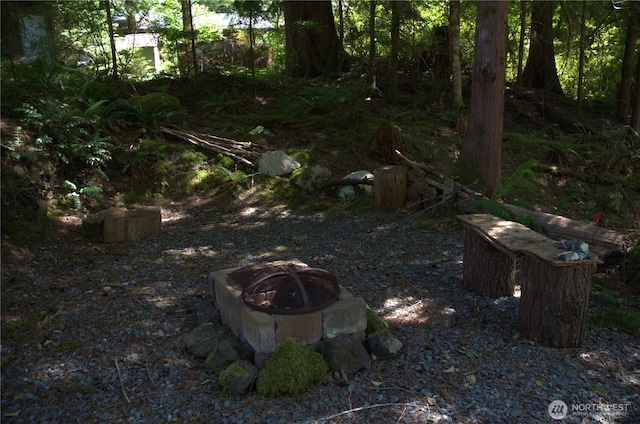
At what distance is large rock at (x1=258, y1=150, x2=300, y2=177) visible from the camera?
33.3 ft

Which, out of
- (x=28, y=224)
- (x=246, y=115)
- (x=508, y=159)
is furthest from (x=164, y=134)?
(x=508, y=159)

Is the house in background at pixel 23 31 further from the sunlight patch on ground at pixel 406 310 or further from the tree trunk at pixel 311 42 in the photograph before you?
the sunlight patch on ground at pixel 406 310

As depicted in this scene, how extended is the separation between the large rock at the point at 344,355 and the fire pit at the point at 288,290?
1.02 feet

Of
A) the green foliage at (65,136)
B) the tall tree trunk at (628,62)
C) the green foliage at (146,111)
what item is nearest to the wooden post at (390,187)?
the green foliage at (65,136)

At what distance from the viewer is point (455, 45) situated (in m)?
12.6

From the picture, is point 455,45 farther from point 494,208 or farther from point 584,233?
point 584,233

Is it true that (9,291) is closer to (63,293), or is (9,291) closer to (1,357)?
(63,293)

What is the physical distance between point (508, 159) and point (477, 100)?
3997 millimetres

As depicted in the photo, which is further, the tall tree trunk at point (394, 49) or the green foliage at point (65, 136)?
the tall tree trunk at point (394, 49)

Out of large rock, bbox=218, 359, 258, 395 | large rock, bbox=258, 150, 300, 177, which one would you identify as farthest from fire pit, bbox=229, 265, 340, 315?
large rock, bbox=258, 150, 300, 177

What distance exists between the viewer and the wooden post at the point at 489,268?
538 cm

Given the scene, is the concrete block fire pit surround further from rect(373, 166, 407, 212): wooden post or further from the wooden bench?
rect(373, 166, 407, 212): wooden post

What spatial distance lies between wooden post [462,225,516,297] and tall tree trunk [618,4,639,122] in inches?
426

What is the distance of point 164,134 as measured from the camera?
10.6 meters
